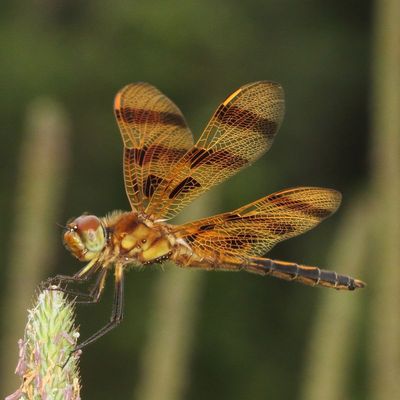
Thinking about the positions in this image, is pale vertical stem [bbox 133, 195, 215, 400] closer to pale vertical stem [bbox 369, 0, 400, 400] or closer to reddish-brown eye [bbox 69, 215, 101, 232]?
pale vertical stem [bbox 369, 0, 400, 400]

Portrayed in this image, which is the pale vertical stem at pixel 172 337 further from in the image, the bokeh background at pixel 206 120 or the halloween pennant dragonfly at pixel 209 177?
the bokeh background at pixel 206 120

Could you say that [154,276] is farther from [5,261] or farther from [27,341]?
[27,341]

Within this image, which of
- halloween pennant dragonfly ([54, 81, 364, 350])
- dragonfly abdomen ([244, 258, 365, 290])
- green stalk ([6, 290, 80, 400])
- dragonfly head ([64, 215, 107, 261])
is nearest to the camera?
green stalk ([6, 290, 80, 400])

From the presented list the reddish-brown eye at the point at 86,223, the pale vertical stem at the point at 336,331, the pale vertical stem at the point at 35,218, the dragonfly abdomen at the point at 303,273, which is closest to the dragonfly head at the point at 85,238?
the reddish-brown eye at the point at 86,223

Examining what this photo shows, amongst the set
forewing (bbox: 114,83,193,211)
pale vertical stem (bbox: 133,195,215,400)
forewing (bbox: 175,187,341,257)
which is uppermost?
forewing (bbox: 114,83,193,211)

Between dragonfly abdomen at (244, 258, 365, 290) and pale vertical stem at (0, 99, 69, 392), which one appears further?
pale vertical stem at (0, 99, 69, 392)

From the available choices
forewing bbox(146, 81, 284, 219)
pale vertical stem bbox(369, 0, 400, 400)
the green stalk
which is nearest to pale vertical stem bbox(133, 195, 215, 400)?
pale vertical stem bbox(369, 0, 400, 400)

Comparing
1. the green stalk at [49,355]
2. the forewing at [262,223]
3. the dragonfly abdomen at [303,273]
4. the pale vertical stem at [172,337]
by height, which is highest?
the forewing at [262,223]
